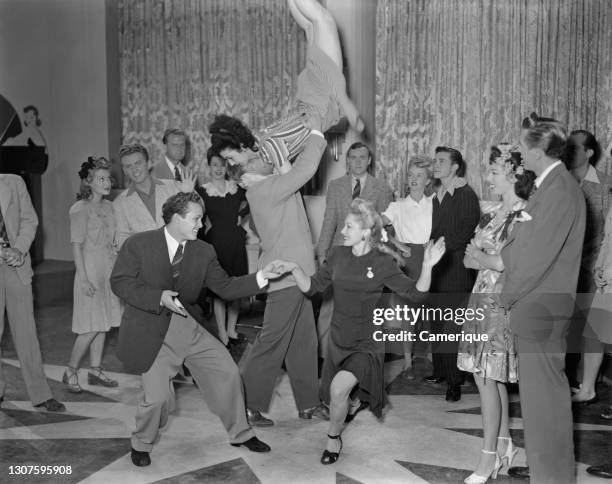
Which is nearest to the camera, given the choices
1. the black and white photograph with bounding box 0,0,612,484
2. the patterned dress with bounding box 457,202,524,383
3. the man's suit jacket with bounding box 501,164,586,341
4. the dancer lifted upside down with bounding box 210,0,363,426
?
the man's suit jacket with bounding box 501,164,586,341

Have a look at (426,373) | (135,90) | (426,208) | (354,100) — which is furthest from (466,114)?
(135,90)

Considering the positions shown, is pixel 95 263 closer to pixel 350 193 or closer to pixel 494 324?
pixel 350 193

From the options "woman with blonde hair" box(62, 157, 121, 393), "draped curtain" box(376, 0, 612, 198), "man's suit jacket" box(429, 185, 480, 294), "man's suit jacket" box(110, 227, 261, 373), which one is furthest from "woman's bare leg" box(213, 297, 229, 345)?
"man's suit jacket" box(110, 227, 261, 373)

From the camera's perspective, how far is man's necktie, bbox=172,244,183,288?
3.71 m

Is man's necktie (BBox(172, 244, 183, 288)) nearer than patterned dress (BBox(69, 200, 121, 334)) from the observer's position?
Yes

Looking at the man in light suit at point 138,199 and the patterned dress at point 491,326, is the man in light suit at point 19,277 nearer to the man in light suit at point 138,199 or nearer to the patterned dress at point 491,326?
the man in light suit at point 138,199

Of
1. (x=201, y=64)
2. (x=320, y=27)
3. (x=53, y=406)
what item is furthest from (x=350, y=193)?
(x=201, y=64)

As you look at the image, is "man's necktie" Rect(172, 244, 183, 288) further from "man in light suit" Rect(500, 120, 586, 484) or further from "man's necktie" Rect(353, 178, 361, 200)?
"man's necktie" Rect(353, 178, 361, 200)

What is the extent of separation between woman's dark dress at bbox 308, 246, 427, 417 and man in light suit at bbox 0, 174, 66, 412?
1807mm

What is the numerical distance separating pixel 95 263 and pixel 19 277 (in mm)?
693

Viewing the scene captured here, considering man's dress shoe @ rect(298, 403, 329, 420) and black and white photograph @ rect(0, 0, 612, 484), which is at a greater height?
black and white photograph @ rect(0, 0, 612, 484)

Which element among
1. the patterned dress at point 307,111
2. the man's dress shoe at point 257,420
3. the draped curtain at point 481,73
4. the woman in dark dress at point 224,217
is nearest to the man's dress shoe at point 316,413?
the man's dress shoe at point 257,420

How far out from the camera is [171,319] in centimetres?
370

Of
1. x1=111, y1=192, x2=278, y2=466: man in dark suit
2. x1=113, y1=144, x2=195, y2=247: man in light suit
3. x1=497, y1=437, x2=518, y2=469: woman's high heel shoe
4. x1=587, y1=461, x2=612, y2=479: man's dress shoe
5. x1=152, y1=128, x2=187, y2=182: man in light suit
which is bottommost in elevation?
x1=587, y1=461, x2=612, y2=479: man's dress shoe
